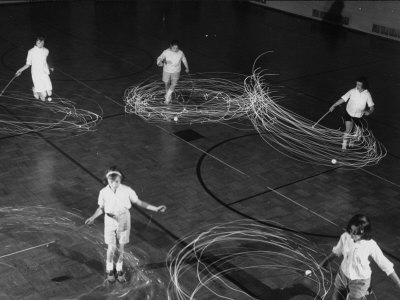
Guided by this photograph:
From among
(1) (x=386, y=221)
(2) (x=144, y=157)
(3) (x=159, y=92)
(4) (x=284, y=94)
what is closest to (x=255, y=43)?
(4) (x=284, y=94)

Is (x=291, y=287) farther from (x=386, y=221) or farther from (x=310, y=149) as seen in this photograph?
(x=310, y=149)

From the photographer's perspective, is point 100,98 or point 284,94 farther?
point 284,94

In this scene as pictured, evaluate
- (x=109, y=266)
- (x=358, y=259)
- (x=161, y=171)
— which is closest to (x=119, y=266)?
(x=109, y=266)

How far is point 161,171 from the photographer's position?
35.8 ft

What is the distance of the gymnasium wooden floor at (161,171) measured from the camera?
8.20m

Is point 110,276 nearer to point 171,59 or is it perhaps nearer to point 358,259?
point 358,259

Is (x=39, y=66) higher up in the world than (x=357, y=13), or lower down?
lower down

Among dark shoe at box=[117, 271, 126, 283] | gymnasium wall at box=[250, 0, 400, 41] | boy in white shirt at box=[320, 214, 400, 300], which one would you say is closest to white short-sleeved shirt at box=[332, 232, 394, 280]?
boy in white shirt at box=[320, 214, 400, 300]

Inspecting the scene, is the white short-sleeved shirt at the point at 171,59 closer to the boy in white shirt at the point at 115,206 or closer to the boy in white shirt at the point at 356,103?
the boy in white shirt at the point at 356,103

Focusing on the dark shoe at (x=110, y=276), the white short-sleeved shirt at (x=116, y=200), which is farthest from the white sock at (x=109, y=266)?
the white short-sleeved shirt at (x=116, y=200)

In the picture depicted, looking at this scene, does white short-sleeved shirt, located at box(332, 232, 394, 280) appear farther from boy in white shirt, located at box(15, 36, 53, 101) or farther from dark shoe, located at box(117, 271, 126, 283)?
boy in white shirt, located at box(15, 36, 53, 101)

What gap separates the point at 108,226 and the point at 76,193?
2560 mm

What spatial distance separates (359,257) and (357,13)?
1783 cm

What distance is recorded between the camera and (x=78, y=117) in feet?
42.4
